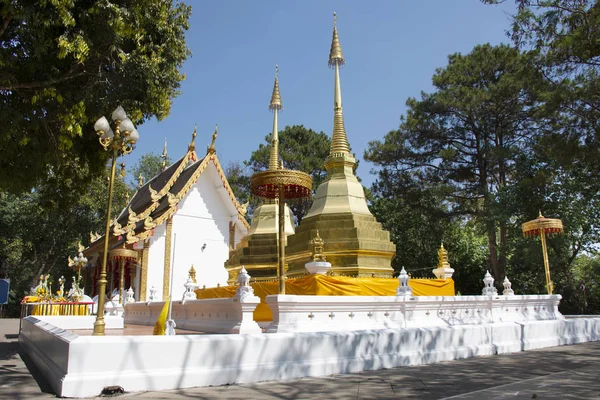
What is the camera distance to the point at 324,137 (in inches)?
1532

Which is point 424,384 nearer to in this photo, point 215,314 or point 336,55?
point 215,314

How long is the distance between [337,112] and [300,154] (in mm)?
20198

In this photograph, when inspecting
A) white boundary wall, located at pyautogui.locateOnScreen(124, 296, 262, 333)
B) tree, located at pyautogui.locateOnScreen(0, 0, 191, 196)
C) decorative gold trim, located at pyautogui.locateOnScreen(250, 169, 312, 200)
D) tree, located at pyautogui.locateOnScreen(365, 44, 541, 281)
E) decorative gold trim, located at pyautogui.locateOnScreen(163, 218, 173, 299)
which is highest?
tree, located at pyautogui.locateOnScreen(365, 44, 541, 281)

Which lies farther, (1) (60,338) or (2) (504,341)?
(2) (504,341)

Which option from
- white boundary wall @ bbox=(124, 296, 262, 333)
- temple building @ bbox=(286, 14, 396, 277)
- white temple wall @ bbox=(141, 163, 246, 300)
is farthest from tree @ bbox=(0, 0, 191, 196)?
white temple wall @ bbox=(141, 163, 246, 300)

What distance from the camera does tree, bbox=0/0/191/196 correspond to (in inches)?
305

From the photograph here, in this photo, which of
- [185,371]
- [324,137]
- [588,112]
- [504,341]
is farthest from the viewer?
[324,137]

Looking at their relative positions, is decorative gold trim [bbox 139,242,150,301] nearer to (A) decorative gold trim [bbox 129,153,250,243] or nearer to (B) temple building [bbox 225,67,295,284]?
(A) decorative gold trim [bbox 129,153,250,243]

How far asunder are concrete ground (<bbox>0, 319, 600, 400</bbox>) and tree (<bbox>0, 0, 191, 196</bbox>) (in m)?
4.02

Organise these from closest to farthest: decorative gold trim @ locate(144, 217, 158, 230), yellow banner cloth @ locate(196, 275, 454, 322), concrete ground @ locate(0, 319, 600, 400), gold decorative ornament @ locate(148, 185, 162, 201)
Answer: concrete ground @ locate(0, 319, 600, 400)
yellow banner cloth @ locate(196, 275, 454, 322)
decorative gold trim @ locate(144, 217, 158, 230)
gold decorative ornament @ locate(148, 185, 162, 201)

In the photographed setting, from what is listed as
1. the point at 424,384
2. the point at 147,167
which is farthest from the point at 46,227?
the point at 424,384

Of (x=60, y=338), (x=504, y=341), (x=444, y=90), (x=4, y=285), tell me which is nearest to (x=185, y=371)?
(x=60, y=338)

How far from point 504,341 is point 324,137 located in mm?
29985

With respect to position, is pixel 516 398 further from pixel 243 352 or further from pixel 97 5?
pixel 97 5
